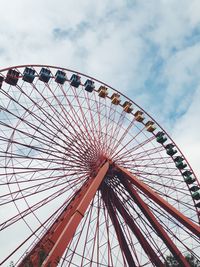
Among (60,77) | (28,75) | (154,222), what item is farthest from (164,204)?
(28,75)

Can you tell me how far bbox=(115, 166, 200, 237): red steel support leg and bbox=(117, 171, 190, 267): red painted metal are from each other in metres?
0.26

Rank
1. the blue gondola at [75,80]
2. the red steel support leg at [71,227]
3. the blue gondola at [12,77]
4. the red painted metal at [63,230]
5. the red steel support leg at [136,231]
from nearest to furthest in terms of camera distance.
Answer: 1. the red steel support leg at [71,227]
2. the red painted metal at [63,230]
3. the red steel support leg at [136,231]
4. the blue gondola at [12,77]
5. the blue gondola at [75,80]

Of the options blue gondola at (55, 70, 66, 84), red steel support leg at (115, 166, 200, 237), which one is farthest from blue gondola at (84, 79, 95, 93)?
red steel support leg at (115, 166, 200, 237)

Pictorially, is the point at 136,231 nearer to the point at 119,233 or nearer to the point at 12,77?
the point at 119,233

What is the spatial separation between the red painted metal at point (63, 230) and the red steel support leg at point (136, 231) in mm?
2173

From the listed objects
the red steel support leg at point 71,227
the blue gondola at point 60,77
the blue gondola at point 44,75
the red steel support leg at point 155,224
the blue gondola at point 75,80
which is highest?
the blue gondola at point 44,75

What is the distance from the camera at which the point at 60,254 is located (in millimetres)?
14992

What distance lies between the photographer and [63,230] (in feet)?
55.4

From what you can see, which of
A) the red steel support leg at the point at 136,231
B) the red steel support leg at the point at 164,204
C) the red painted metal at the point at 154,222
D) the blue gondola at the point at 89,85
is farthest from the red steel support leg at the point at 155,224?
the blue gondola at the point at 89,85

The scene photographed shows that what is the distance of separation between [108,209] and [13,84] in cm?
889

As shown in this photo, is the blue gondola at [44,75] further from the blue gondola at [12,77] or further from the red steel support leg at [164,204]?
the red steel support leg at [164,204]

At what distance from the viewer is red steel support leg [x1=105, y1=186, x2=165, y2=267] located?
69.0 ft

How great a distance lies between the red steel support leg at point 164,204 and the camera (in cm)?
2005

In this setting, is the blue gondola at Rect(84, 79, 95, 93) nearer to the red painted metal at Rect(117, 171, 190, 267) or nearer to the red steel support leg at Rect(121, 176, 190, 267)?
the red painted metal at Rect(117, 171, 190, 267)
